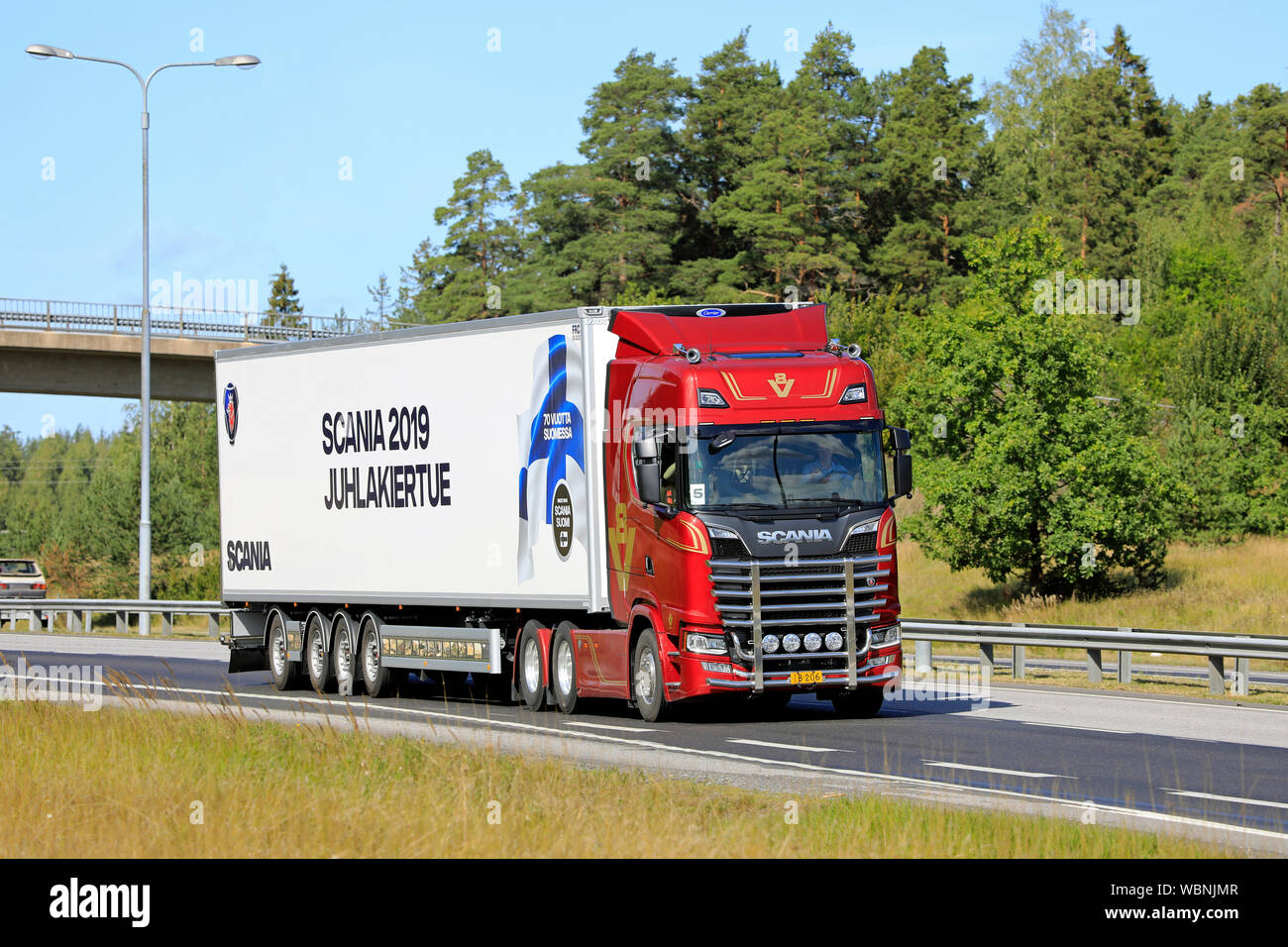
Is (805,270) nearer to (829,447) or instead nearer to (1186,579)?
(1186,579)

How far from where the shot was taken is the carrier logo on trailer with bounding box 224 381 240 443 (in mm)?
24016

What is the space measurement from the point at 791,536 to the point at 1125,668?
8.36 m

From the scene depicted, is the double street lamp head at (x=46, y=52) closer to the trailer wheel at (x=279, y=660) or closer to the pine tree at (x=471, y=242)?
the trailer wheel at (x=279, y=660)

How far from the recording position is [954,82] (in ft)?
280

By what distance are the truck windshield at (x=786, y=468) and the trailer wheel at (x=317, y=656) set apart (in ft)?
25.6

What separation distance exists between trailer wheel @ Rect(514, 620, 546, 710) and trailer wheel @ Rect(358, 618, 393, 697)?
264cm

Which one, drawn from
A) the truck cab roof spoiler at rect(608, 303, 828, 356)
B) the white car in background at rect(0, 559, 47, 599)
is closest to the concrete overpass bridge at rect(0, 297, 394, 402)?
the white car in background at rect(0, 559, 47, 599)

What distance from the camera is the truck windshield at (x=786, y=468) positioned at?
54.2 feet

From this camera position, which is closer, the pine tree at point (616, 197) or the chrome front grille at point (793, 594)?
the chrome front grille at point (793, 594)

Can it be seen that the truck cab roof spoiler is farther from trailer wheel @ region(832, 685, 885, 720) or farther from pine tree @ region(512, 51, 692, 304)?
pine tree @ region(512, 51, 692, 304)

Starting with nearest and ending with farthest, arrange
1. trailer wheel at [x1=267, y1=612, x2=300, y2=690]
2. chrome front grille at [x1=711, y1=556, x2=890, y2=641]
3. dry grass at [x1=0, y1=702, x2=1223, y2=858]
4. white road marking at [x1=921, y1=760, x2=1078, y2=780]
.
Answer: dry grass at [x1=0, y1=702, x2=1223, y2=858], white road marking at [x1=921, y1=760, x2=1078, y2=780], chrome front grille at [x1=711, y1=556, x2=890, y2=641], trailer wheel at [x1=267, y1=612, x2=300, y2=690]

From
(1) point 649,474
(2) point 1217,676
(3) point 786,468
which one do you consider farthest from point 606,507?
(2) point 1217,676

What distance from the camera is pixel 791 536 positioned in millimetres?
16281

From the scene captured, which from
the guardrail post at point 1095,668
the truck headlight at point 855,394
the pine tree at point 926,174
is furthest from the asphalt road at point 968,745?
the pine tree at point 926,174
